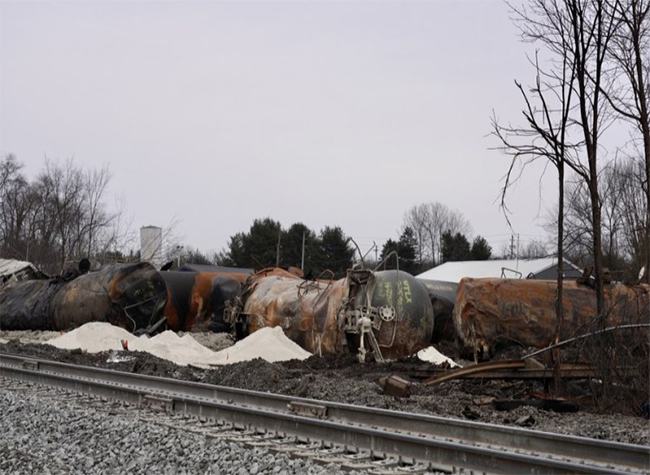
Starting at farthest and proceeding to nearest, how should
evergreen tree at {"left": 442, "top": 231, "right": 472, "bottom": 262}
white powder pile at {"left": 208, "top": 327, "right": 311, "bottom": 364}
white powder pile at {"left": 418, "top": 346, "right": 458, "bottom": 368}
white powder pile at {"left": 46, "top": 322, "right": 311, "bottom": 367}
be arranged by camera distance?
evergreen tree at {"left": 442, "top": 231, "right": 472, "bottom": 262}
white powder pile at {"left": 46, "top": 322, "right": 311, "bottom": 367}
white powder pile at {"left": 208, "top": 327, "right": 311, "bottom": 364}
white powder pile at {"left": 418, "top": 346, "right": 458, "bottom": 368}

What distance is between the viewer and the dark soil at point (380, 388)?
8.24 metres

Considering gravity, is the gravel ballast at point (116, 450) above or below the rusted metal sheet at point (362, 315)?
below

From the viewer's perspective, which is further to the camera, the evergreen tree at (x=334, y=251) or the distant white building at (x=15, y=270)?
the evergreen tree at (x=334, y=251)

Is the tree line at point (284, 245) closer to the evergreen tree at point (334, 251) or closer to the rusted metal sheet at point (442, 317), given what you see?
the evergreen tree at point (334, 251)

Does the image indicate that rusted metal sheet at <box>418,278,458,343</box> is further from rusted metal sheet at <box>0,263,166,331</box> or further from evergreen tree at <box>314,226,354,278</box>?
evergreen tree at <box>314,226,354,278</box>

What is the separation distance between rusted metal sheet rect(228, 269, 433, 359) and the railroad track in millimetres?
5602

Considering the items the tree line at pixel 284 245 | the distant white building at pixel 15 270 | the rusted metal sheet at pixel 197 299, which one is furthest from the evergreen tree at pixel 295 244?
the rusted metal sheet at pixel 197 299

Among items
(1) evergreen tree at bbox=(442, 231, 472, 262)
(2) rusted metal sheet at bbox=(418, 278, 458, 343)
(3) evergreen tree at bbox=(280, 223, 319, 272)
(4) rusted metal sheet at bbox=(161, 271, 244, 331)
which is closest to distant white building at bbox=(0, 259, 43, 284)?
(4) rusted metal sheet at bbox=(161, 271, 244, 331)

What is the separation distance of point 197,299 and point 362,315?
31.8 feet

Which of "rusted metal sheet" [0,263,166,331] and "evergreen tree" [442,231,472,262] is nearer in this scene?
"rusted metal sheet" [0,263,166,331]

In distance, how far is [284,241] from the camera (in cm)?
7025

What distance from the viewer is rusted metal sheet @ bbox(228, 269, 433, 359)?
15672 mm

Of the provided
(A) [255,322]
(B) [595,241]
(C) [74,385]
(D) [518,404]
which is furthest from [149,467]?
(A) [255,322]

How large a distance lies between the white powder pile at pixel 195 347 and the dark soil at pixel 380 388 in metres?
0.82
